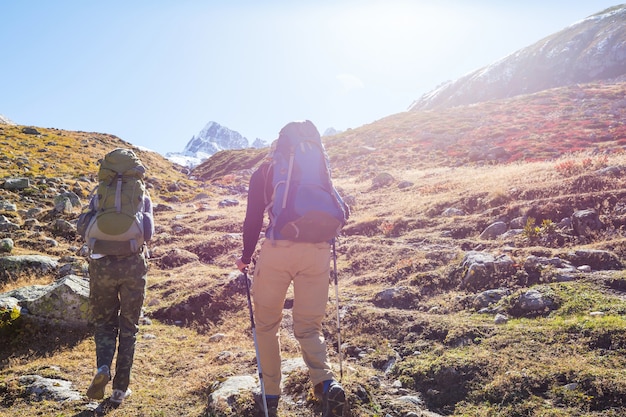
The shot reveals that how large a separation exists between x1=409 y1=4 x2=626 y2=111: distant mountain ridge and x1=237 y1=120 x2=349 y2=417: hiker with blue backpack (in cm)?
10188

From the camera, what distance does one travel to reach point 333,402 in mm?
3918

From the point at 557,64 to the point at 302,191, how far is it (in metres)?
110

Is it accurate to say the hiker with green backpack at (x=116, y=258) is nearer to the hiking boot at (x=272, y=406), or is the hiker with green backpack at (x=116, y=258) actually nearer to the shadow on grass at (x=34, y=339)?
the hiking boot at (x=272, y=406)

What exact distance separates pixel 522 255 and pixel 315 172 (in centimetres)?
678

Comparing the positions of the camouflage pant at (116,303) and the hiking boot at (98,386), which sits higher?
the camouflage pant at (116,303)

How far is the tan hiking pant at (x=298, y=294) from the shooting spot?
4059mm

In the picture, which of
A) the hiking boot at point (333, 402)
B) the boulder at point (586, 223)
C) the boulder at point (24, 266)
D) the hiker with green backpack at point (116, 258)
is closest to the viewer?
the hiking boot at point (333, 402)

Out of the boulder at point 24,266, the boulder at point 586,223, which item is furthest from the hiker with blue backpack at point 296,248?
the boulder at point 586,223

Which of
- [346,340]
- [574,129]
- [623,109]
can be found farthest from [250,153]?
[346,340]

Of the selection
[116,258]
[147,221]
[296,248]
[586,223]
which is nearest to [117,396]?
[116,258]

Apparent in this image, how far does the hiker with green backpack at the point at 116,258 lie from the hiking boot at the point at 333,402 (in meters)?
2.66

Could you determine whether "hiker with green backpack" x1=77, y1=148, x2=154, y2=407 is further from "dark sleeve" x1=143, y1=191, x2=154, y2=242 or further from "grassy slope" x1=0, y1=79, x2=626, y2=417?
"grassy slope" x1=0, y1=79, x2=626, y2=417

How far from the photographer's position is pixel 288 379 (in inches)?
210

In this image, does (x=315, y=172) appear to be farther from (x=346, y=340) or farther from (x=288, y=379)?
(x=346, y=340)
